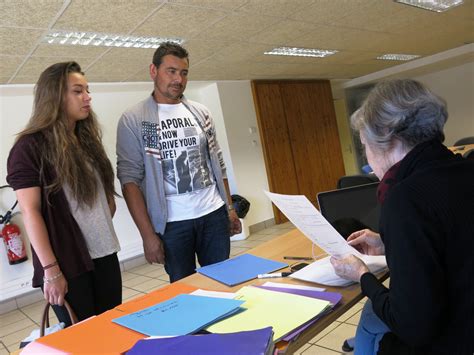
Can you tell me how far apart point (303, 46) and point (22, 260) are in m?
4.37

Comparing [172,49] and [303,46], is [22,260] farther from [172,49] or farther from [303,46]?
[303,46]

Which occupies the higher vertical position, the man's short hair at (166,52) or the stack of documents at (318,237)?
the man's short hair at (166,52)

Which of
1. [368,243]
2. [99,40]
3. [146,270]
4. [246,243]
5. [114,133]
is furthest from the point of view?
[246,243]

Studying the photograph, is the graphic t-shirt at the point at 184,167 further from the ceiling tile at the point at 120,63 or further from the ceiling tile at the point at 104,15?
the ceiling tile at the point at 120,63

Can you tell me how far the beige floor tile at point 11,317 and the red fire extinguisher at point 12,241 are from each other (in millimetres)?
544

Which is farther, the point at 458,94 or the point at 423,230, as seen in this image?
the point at 458,94

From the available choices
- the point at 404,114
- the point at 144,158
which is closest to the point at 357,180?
the point at 144,158

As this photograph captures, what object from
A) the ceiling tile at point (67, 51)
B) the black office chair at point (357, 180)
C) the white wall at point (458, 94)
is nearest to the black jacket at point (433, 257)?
the black office chair at point (357, 180)

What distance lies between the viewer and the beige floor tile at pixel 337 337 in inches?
84.8

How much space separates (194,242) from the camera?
5.72 ft

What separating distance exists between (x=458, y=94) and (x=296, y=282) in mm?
9110

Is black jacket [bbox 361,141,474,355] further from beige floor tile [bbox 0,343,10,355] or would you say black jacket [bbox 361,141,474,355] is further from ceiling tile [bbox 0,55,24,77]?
ceiling tile [bbox 0,55,24,77]

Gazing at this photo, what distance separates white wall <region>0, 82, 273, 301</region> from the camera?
4301 millimetres

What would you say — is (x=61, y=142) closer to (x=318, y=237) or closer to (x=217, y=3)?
(x=318, y=237)
